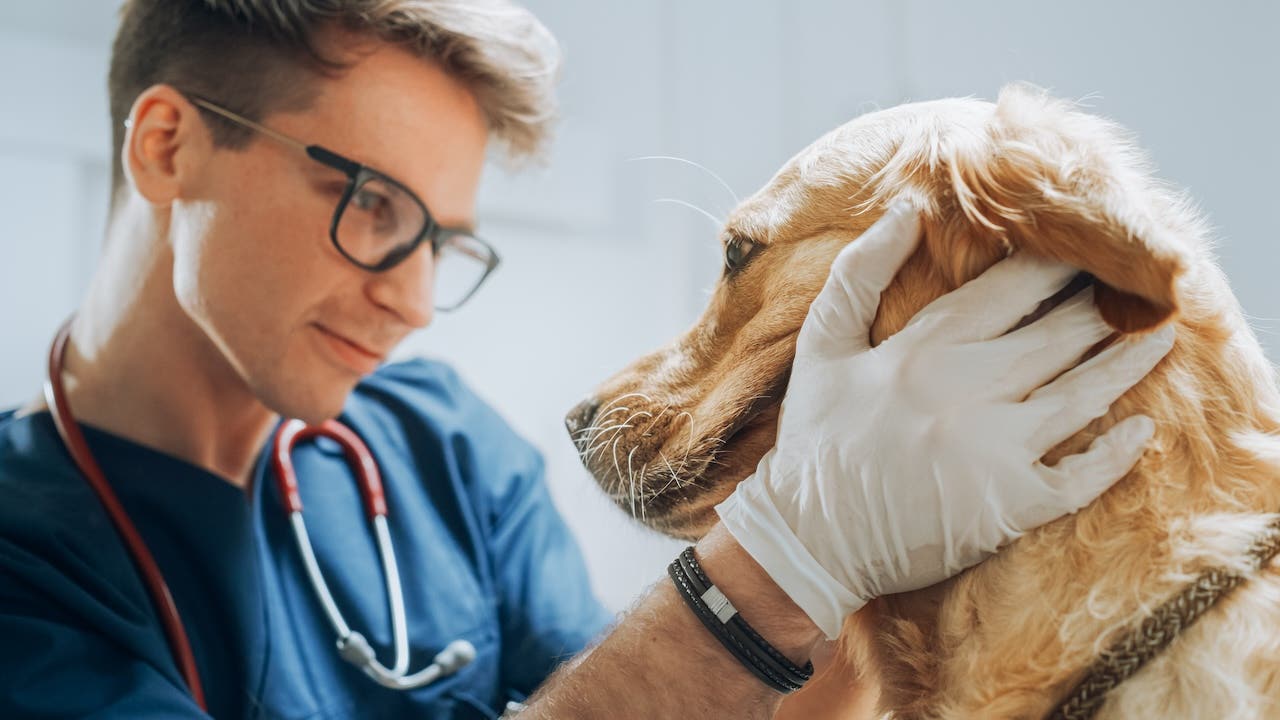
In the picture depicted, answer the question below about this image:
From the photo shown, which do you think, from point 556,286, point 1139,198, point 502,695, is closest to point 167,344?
point 502,695

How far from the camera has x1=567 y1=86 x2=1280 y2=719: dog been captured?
0.67 m

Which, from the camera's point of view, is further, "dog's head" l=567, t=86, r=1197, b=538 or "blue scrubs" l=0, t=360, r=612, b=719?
"blue scrubs" l=0, t=360, r=612, b=719

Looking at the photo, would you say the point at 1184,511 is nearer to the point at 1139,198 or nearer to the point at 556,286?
the point at 1139,198

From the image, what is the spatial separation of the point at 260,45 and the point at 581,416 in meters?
0.75

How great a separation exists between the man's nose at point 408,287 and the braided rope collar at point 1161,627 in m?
0.99

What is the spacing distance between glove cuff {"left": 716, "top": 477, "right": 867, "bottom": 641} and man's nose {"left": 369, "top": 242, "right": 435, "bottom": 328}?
2.18 feet

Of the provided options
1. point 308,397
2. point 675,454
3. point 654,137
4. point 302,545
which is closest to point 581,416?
point 675,454

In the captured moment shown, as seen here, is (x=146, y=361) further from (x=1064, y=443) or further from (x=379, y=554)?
(x=1064, y=443)

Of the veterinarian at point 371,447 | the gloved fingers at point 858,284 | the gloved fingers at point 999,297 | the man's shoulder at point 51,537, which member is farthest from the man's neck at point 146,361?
the gloved fingers at point 999,297

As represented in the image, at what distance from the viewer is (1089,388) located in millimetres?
748

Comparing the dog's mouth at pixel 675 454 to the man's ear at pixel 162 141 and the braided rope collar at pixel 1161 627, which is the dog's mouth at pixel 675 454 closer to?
the braided rope collar at pixel 1161 627

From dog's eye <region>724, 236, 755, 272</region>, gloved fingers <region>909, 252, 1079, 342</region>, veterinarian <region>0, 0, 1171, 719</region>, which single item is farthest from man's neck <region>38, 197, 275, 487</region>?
gloved fingers <region>909, 252, 1079, 342</region>

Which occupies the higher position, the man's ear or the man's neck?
the man's ear

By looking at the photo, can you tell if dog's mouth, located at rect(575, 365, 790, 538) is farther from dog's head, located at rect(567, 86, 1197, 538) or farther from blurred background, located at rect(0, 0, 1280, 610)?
blurred background, located at rect(0, 0, 1280, 610)
